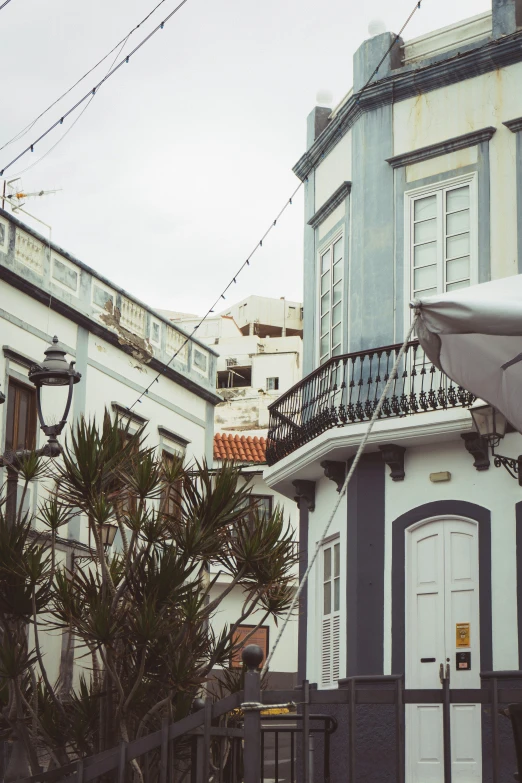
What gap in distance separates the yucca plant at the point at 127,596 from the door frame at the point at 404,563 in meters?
4.73

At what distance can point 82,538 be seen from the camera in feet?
68.8

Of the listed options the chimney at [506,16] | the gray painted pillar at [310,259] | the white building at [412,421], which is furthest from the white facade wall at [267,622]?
the chimney at [506,16]

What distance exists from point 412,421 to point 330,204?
415 cm

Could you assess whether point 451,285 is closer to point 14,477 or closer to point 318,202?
point 318,202

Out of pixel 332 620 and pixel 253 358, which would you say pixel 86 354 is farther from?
pixel 253 358

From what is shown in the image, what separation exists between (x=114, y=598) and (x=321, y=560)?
778 centimetres

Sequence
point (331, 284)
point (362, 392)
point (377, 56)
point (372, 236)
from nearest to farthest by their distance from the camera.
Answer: point (362, 392) < point (372, 236) < point (377, 56) < point (331, 284)

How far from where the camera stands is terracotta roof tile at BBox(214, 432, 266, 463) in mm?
29875

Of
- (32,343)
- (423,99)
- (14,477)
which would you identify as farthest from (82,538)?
(14,477)

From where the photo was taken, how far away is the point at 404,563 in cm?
1465

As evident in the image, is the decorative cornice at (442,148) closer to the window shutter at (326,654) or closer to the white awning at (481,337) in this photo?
the window shutter at (326,654)

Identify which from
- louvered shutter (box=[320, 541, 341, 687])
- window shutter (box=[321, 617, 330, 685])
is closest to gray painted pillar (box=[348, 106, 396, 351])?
louvered shutter (box=[320, 541, 341, 687])

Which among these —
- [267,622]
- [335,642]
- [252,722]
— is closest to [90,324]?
[335,642]

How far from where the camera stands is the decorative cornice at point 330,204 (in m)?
16.6
